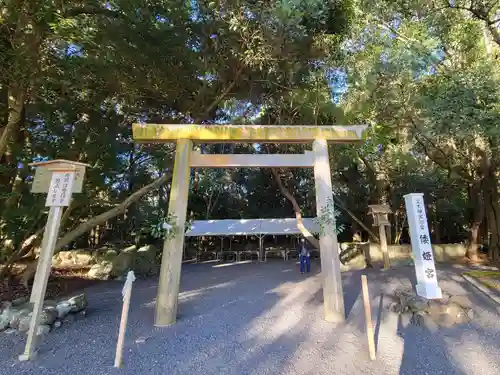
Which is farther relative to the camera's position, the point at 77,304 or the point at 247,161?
the point at 247,161

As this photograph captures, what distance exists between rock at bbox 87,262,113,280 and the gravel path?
324 cm

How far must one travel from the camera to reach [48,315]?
3.80m

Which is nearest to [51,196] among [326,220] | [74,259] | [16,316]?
[16,316]

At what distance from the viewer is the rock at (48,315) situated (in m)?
3.73

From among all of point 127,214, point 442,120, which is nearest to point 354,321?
point 442,120

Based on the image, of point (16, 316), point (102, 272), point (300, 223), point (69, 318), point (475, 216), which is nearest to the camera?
point (16, 316)

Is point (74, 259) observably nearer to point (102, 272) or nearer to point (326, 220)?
point (102, 272)

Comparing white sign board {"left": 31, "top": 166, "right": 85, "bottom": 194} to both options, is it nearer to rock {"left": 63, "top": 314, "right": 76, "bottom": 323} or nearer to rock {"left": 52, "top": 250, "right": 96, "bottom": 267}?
rock {"left": 63, "top": 314, "right": 76, "bottom": 323}

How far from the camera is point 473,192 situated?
9.91 meters

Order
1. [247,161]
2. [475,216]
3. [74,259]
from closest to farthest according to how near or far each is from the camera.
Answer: [247,161] < [475,216] < [74,259]

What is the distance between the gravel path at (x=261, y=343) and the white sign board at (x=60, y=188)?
1.63 m

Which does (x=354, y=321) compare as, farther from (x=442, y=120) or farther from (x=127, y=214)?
(x=127, y=214)

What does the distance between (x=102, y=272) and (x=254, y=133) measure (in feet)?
22.0

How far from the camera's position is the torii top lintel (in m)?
4.46
